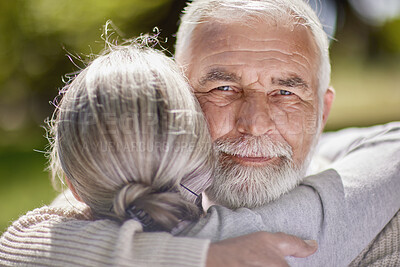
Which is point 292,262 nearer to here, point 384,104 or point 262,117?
point 262,117

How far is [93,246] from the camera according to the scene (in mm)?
1166

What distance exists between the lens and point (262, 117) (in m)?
1.76

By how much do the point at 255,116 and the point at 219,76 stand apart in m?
0.27

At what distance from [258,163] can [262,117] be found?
21cm

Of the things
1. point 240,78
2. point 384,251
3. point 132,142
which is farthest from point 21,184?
point 384,251

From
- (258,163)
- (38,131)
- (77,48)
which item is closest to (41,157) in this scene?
(38,131)

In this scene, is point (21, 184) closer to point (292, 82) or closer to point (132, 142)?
point (292, 82)

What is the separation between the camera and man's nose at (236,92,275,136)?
68.4 inches

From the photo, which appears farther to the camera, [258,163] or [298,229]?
[258,163]

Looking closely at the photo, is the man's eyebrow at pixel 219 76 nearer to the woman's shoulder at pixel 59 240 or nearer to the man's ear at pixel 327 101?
the man's ear at pixel 327 101

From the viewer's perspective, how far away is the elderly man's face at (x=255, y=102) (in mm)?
1764

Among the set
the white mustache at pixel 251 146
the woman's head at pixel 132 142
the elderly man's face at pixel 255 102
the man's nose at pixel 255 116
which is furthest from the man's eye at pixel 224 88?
the woman's head at pixel 132 142

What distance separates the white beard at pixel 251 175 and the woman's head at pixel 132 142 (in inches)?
16.2

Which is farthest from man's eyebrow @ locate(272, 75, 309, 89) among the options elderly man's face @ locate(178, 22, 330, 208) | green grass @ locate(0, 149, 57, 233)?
green grass @ locate(0, 149, 57, 233)
